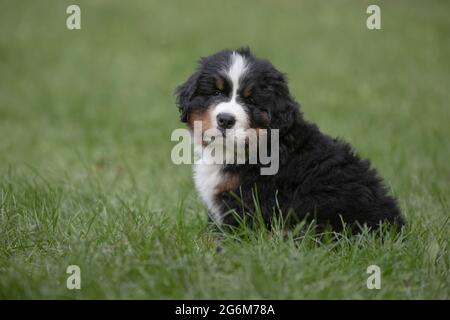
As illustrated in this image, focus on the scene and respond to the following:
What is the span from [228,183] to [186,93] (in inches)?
27.1

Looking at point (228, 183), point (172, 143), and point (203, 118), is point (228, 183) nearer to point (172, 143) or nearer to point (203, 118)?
point (203, 118)

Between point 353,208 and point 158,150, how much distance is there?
15.1 ft

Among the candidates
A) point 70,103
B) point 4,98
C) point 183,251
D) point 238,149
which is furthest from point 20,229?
point 4,98

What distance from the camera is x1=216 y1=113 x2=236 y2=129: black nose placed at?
3682mm

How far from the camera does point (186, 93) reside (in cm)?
402

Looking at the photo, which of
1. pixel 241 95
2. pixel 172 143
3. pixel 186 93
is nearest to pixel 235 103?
pixel 241 95

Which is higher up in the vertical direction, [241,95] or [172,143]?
[241,95]

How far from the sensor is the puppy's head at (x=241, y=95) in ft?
12.3

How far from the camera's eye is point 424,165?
7254 mm

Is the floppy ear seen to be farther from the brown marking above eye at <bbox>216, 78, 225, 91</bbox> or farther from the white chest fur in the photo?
the white chest fur

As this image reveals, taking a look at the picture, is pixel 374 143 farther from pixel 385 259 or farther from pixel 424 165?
pixel 385 259

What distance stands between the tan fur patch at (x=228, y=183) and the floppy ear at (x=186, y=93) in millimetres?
542
